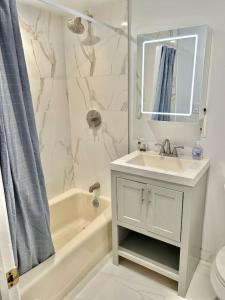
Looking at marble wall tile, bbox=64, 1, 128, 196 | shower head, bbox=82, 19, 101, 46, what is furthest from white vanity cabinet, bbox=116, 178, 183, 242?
shower head, bbox=82, 19, 101, 46

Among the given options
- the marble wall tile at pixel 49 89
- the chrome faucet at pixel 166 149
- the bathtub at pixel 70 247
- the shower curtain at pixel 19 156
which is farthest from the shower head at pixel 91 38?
the bathtub at pixel 70 247

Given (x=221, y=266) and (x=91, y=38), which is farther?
(x=91, y=38)

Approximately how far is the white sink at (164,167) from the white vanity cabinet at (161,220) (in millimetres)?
30

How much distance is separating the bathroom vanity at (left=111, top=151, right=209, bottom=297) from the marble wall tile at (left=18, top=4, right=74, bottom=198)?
859 mm

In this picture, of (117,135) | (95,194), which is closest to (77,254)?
(95,194)

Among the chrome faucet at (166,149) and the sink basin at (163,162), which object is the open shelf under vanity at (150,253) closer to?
the sink basin at (163,162)

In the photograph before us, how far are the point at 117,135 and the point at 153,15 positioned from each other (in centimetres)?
105

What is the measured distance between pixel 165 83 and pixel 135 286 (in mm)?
1623

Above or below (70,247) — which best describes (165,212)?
above

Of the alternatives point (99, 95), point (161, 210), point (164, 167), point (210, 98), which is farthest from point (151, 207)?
point (99, 95)

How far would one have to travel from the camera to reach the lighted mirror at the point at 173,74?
1559 mm

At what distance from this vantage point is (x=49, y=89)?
2172 millimetres

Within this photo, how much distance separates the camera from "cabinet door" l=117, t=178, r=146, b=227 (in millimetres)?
1647

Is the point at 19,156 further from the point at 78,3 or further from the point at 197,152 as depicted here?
the point at 78,3
